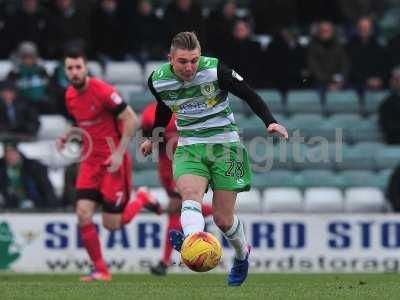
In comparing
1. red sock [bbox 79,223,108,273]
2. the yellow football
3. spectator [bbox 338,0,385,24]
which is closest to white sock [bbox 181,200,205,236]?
the yellow football

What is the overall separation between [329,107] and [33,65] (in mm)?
4346

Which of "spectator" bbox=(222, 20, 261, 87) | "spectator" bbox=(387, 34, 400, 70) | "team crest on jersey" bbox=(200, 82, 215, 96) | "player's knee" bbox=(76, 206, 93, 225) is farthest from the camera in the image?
"spectator" bbox=(387, 34, 400, 70)

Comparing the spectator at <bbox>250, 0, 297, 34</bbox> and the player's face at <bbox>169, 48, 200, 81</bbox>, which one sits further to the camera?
the spectator at <bbox>250, 0, 297, 34</bbox>

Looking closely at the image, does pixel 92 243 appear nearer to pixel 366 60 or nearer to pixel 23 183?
pixel 23 183

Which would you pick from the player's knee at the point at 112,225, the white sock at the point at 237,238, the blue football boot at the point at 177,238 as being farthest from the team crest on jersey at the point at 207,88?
the player's knee at the point at 112,225

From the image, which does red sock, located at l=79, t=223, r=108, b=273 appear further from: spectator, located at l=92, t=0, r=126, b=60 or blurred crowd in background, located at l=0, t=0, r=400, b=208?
spectator, located at l=92, t=0, r=126, b=60

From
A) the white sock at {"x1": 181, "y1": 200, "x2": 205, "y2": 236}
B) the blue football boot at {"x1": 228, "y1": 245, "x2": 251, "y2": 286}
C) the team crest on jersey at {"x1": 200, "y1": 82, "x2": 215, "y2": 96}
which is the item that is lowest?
the blue football boot at {"x1": 228, "y1": 245, "x2": 251, "y2": 286}

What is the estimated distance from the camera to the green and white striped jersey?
933cm

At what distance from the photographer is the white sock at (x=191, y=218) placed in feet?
28.9

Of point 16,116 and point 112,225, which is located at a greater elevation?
point 16,116

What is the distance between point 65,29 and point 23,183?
392 cm

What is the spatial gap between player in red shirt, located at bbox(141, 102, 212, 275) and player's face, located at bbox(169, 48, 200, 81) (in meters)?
3.80

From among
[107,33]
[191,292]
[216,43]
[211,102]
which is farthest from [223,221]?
[107,33]

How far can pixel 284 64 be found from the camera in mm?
17453
